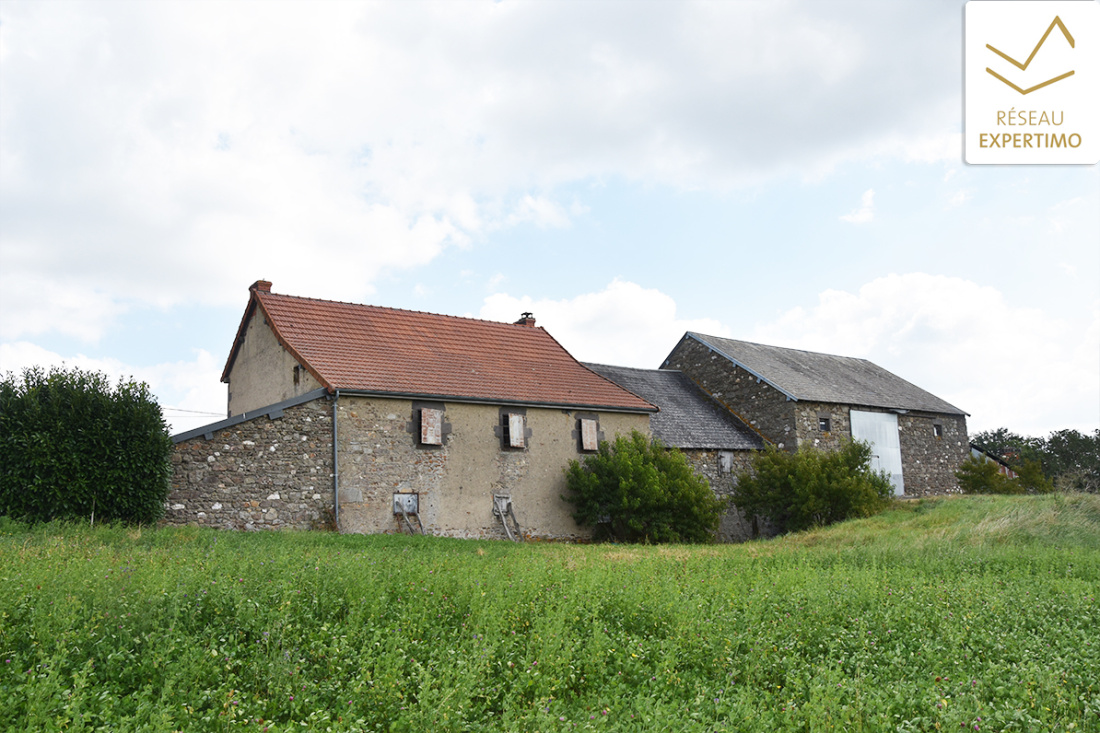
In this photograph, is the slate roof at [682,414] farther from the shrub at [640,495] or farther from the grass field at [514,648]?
the grass field at [514,648]

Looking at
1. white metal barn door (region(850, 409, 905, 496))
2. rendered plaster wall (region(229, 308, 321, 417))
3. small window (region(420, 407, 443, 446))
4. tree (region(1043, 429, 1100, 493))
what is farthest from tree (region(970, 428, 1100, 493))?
rendered plaster wall (region(229, 308, 321, 417))

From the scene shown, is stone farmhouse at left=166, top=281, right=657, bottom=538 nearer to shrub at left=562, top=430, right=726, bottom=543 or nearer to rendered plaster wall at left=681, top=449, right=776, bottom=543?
shrub at left=562, top=430, right=726, bottom=543

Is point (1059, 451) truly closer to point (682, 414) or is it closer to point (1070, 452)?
point (1070, 452)

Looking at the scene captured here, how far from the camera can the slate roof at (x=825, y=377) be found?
2681cm

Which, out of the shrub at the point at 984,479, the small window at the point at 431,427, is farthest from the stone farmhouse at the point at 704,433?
the shrub at the point at 984,479

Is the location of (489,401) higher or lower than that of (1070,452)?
Answer: higher

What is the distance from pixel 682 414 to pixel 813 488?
539 cm

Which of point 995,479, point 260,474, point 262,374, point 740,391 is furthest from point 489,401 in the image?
point 995,479

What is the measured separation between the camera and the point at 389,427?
1747 centimetres

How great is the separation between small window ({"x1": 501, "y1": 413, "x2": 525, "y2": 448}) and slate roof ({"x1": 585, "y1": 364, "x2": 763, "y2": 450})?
5.11m

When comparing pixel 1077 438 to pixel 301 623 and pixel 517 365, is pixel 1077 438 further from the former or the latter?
pixel 301 623

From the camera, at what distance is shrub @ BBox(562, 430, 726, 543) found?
19312 millimetres

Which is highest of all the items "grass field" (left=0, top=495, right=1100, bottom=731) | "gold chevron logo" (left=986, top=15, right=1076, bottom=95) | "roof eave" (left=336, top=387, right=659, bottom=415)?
"gold chevron logo" (left=986, top=15, right=1076, bottom=95)

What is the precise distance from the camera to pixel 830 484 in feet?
69.4
